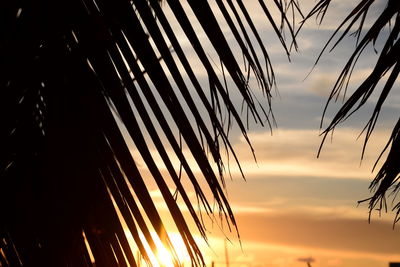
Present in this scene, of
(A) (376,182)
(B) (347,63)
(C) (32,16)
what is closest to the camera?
(C) (32,16)

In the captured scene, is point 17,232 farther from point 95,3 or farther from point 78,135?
point 95,3

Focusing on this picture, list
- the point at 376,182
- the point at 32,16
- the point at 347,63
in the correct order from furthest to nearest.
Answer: the point at 376,182 < the point at 347,63 < the point at 32,16

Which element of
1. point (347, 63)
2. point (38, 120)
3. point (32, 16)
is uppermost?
point (347, 63)

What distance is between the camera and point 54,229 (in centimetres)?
93

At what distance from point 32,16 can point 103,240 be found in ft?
1.33

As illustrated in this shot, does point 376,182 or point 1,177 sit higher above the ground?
point 376,182

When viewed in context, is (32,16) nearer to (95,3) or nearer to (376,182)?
(95,3)

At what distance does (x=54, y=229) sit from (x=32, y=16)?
37 centimetres

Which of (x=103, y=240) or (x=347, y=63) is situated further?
(x=347, y=63)

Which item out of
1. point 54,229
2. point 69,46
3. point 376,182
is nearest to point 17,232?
point 54,229

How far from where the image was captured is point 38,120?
966mm

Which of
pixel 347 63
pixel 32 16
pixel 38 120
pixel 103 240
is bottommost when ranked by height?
pixel 103 240

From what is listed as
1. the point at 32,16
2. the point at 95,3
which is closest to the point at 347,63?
the point at 95,3

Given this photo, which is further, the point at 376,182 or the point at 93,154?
the point at 376,182
